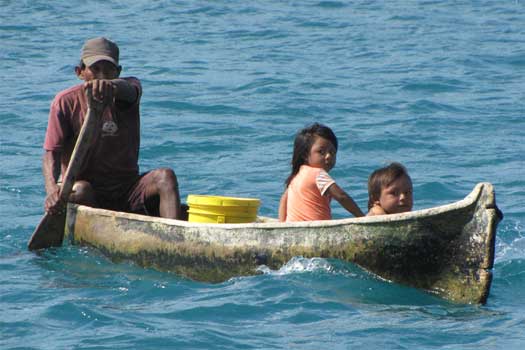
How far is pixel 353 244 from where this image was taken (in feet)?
21.4

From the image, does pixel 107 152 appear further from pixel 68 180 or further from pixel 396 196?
pixel 396 196

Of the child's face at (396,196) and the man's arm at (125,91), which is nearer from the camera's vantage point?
the child's face at (396,196)

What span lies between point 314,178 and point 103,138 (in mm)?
1542

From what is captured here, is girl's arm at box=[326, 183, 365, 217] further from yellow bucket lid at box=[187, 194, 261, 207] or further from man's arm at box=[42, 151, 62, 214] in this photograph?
man's arm at box=[42, 151, 62, 214]

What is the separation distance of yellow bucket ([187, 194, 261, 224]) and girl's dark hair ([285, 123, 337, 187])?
43cm

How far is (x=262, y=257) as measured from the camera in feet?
22.5

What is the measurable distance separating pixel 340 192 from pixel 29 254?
222 cm

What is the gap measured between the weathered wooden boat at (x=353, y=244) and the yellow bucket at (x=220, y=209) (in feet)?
0.96

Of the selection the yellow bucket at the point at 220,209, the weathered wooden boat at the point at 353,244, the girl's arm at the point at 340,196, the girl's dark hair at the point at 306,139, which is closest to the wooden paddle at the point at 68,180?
the weathered wooden boat at the point at 353,244

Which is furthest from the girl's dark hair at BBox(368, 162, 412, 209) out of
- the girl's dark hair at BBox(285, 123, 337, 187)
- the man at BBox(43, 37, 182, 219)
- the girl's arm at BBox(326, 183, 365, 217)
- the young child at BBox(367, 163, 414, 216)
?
the man at BBox(43, 37, 182, 219)

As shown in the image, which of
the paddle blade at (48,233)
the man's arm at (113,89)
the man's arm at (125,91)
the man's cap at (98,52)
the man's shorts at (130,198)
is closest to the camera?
the man's arm at (113,89)

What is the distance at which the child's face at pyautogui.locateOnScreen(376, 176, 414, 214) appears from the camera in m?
6.70

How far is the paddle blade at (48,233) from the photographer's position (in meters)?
7.71

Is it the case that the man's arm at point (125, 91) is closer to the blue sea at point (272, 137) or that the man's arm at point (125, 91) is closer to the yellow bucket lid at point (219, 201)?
the yellow bucket lid at point (219, 201)
